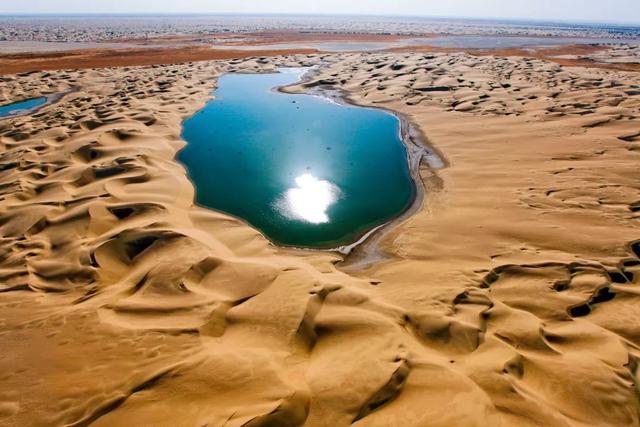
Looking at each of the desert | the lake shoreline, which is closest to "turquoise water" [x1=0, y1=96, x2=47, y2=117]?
the desert

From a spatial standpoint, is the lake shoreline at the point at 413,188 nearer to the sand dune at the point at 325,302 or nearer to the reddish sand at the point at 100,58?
the sand dune at the point at 325,302

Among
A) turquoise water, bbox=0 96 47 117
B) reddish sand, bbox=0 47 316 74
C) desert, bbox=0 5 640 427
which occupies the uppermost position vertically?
reddish sand, bbox=0 47 316 74

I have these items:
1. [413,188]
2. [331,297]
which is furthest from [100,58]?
[331,297]

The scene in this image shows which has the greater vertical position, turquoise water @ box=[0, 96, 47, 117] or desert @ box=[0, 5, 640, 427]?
turquoise water @ box=[0, 96, 47, 117]

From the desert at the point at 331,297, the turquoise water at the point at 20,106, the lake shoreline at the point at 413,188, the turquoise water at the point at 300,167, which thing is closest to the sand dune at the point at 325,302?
the desert at the point at 331,297

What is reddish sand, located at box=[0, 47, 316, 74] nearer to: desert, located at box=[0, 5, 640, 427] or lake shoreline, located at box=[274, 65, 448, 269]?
lake shoreline, located at box=[274, 65, 448, 269]
